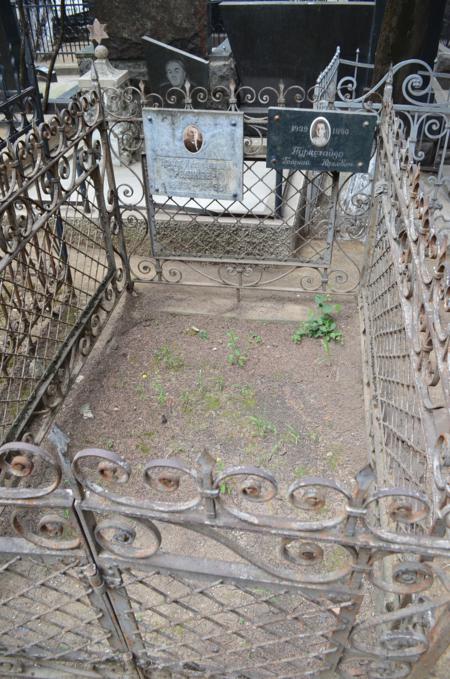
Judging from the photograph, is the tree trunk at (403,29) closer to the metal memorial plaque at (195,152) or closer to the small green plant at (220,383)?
the metal memorial plaque at (195,152)

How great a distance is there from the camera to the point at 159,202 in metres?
4.57

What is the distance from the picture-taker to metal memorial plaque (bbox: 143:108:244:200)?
11.2 feet

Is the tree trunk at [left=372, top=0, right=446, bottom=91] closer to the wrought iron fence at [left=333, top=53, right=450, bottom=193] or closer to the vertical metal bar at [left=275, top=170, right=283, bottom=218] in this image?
the wrought iron fence at [left=333, top=53, right=450, bottom=193]

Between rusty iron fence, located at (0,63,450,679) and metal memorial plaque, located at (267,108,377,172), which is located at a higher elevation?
metal memorial plaque, located at (267,108,377,172)

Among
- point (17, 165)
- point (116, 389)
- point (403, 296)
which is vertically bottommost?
point (116, 389)

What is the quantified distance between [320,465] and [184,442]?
0.77 metres

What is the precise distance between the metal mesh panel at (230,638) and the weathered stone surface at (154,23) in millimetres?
5652

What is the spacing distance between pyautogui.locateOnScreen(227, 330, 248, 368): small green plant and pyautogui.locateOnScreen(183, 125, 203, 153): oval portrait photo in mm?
1303

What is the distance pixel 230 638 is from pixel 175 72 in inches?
210

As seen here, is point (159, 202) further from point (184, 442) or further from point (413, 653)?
point (413, 653)

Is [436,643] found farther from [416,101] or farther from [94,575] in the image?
[416,101]

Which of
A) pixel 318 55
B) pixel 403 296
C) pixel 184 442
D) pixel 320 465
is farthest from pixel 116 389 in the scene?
pixel 318 55

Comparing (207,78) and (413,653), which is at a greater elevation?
(207,78)

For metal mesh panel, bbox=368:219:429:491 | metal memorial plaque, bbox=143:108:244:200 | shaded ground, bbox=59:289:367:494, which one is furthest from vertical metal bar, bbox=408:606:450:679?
metal memorial plaque, bbox=143:108:244:200
